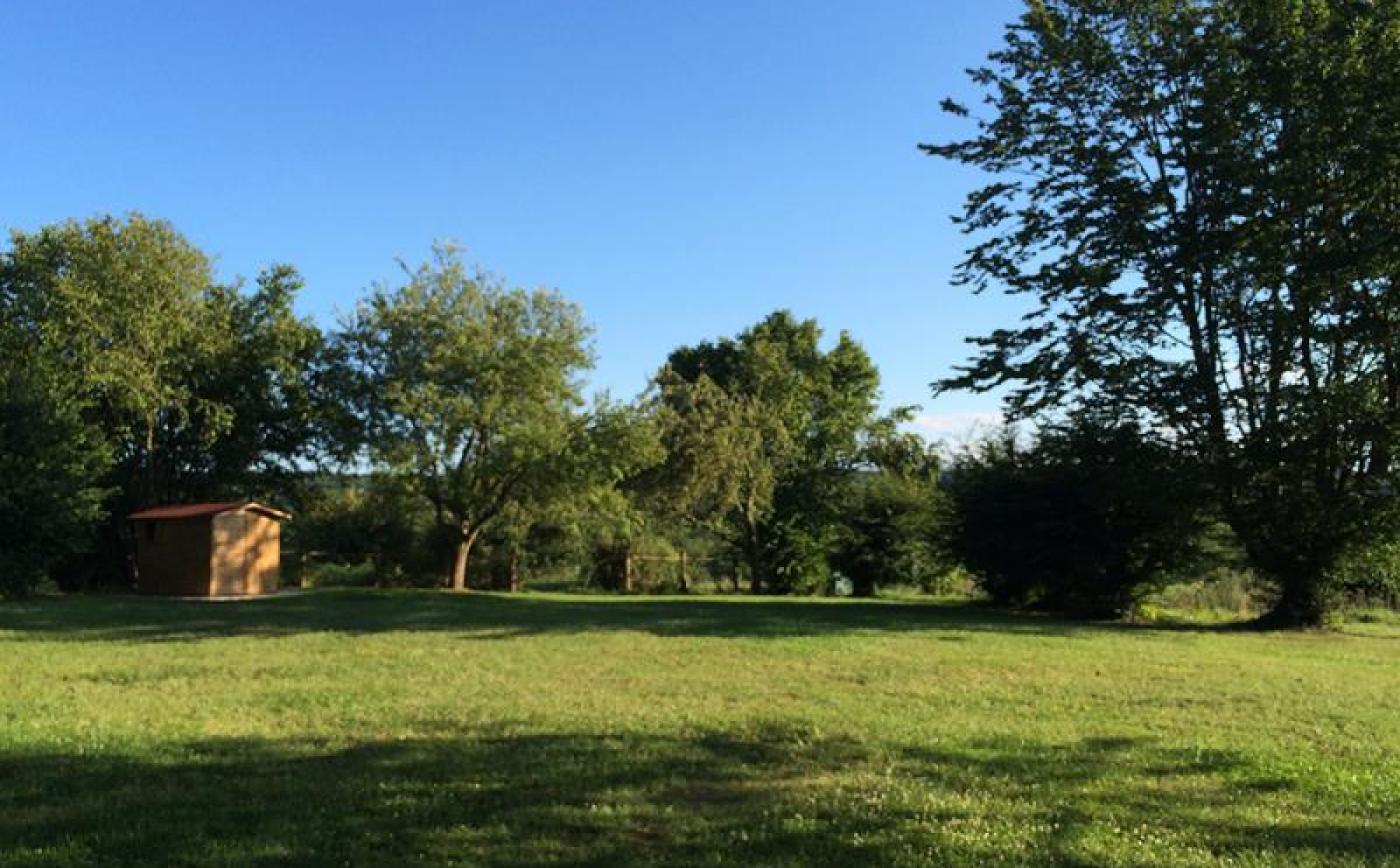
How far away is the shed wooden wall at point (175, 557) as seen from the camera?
84.7 feet

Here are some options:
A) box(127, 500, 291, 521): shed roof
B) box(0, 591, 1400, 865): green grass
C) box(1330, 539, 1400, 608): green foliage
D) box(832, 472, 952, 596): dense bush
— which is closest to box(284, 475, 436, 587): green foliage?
box(127, 500, 291, 521): shed roof

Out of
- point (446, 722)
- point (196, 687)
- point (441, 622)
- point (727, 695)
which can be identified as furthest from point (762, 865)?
point (441, 622)

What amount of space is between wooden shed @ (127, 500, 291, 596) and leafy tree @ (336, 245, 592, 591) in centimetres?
403

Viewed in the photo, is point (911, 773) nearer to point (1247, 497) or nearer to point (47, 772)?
point (47, 772)

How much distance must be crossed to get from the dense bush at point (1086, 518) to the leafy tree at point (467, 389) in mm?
12233

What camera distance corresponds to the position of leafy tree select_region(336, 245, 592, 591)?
28391mm

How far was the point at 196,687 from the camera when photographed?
386 inches

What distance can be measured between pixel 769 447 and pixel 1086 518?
57.9ft

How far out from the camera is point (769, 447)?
38.1m

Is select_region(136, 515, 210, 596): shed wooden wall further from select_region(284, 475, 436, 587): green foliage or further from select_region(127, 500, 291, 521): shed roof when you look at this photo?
select_region(284, 475, 436, 587): green foliage

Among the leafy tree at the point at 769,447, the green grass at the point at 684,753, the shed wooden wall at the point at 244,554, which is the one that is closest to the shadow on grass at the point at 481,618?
the green grass at the point at 684,753

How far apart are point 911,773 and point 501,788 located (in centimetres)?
260

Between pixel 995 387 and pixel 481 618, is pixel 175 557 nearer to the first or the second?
pixel 481 618

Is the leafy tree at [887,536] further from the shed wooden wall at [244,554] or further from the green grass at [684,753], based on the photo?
the green grass at [684,753]
